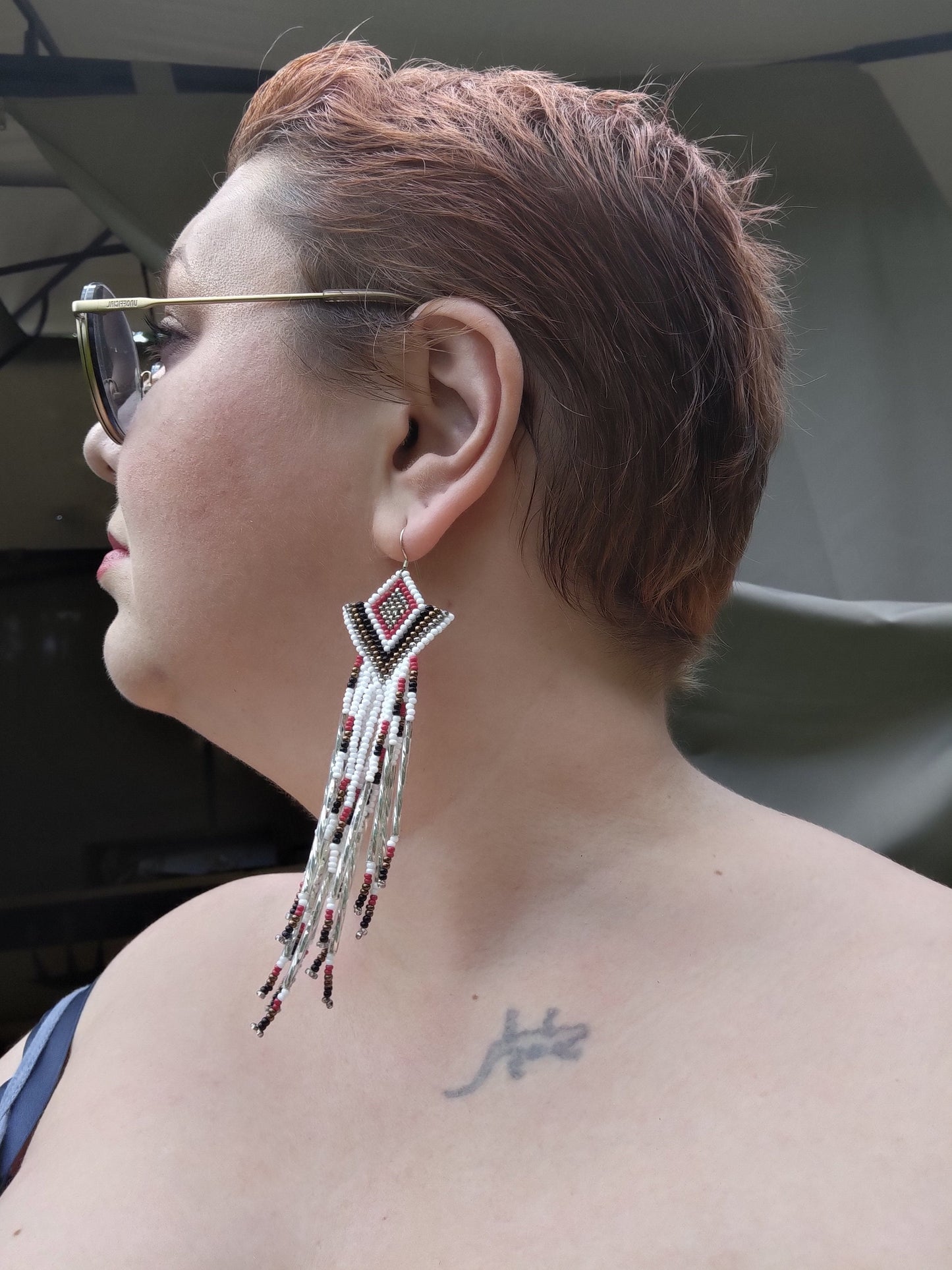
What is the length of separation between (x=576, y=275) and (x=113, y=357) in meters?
0.51

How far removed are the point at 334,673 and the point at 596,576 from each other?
0.27m

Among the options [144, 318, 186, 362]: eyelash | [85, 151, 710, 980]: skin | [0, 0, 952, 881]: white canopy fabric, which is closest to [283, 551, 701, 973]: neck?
[85, 151, 710, 980]: skin

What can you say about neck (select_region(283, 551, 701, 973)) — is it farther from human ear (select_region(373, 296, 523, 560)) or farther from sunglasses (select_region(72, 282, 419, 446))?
sunglasses (select_region(72, 282, 419, 446))

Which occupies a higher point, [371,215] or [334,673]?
[371,215]

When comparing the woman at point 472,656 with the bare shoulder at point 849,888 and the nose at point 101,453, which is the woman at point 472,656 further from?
the nose at point 101,453

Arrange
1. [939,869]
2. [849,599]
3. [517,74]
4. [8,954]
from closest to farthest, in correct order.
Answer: [517,74] → [939,869] → [849,599] → [8,954]

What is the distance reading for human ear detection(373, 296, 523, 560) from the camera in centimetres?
83

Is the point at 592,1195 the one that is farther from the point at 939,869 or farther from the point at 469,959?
the point at 939,869

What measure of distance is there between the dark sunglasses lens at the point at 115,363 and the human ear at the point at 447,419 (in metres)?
0.32

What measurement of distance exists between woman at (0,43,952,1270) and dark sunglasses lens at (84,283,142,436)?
0.21 feet

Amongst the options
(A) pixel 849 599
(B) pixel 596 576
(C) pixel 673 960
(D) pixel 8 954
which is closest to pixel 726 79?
(A) pixel 849 599

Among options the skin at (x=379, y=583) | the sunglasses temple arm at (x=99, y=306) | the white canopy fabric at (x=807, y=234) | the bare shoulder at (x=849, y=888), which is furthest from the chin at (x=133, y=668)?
the white canopy fabric at (x=807, y=234)

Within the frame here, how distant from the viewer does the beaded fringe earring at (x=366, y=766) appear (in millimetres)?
801

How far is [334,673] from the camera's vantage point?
90cm
